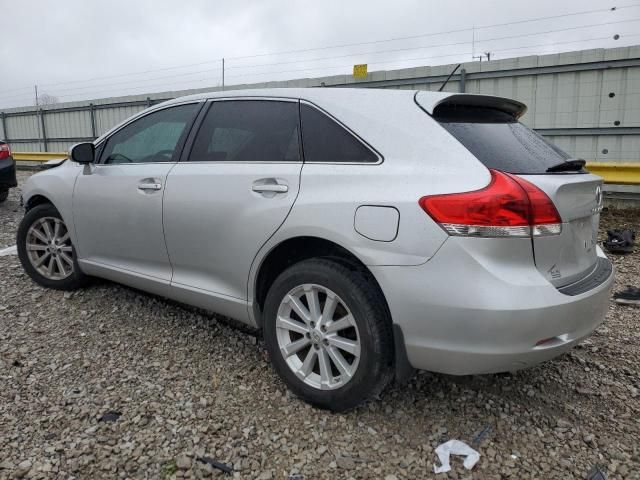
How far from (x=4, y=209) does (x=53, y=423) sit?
705 cm

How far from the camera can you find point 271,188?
2607 mm

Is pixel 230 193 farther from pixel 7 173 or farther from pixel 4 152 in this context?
pixel 4 152

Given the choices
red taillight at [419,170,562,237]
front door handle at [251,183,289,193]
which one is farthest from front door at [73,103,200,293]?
red taillight at [419,170,562,237]

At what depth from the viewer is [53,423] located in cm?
246

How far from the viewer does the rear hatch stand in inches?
85.4

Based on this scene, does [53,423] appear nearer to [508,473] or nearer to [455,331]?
[455,331]

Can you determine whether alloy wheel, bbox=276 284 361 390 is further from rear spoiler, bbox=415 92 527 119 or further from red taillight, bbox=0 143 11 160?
red taillight, bbox=0 143 11 160

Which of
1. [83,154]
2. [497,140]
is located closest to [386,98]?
[497,140]

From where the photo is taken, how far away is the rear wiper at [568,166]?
7.67 feet

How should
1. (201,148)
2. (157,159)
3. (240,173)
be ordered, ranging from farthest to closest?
(157,159) < (201,148) < (240,173)

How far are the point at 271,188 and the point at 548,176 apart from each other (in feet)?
4.24

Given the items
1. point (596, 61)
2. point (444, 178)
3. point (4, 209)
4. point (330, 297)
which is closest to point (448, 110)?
point (444, 178)

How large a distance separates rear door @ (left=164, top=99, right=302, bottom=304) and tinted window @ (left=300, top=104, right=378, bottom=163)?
6 centimetres

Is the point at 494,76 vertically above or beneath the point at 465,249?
above
